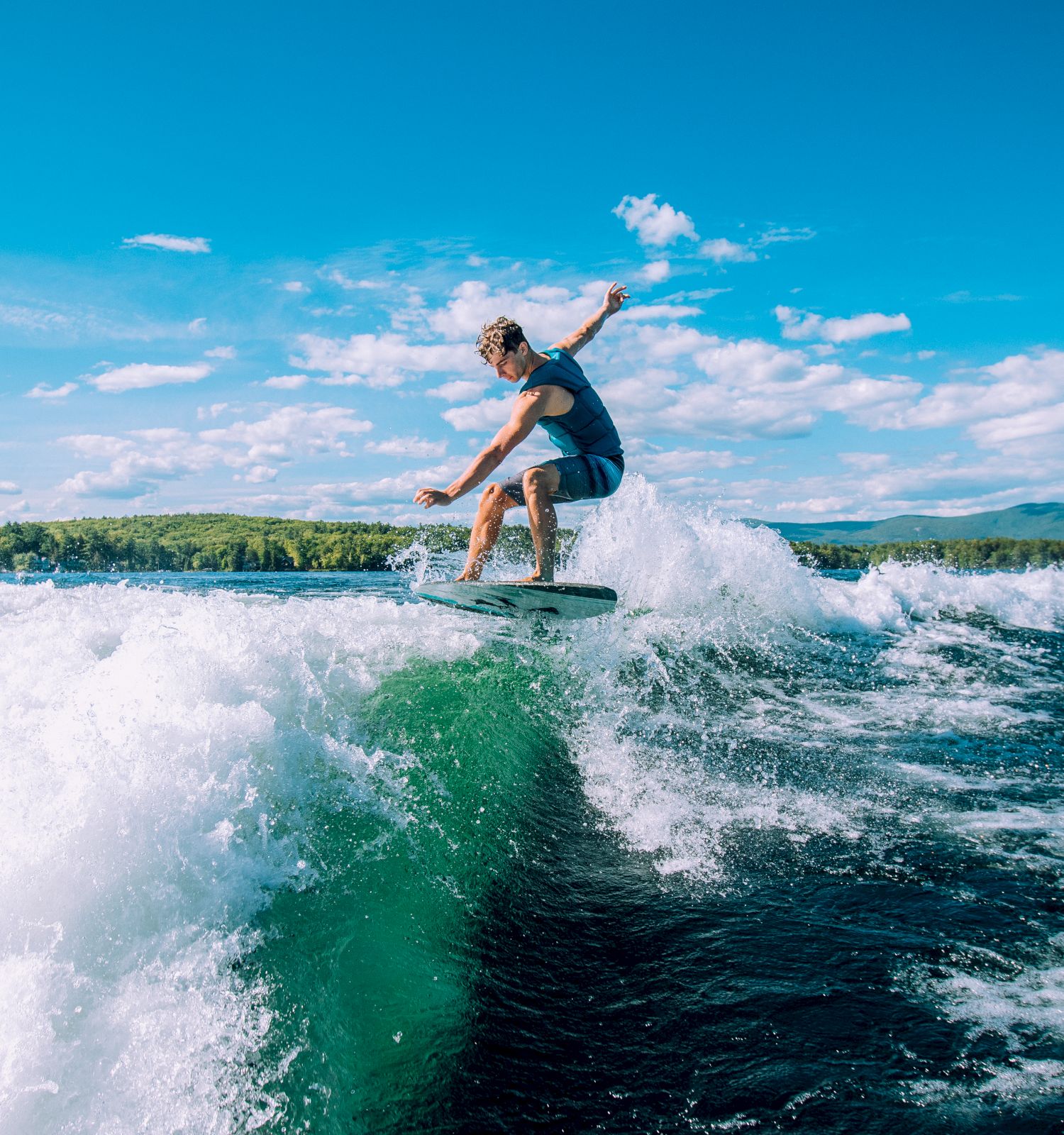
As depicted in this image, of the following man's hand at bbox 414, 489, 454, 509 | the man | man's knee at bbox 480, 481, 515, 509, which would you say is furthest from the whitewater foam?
man's knee at bbox 480, 481, 515, 509

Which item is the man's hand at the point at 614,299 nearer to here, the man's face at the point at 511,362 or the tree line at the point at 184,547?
the man's face at the point at 511,362

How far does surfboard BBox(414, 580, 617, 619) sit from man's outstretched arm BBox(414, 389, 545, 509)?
0.99m

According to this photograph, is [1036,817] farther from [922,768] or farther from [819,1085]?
[819,1085]

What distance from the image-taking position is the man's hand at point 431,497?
5.84 metres

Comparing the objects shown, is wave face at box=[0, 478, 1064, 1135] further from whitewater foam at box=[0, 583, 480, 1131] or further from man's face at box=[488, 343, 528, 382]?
man's face at box=[488, 343, 528, 382]

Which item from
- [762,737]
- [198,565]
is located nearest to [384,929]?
[762,737]

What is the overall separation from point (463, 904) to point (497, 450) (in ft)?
12.2

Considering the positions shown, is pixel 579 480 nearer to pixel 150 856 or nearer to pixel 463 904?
pixel 463 904

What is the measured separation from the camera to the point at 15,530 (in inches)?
1865

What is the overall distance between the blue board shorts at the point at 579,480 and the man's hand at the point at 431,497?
1099 millimetres

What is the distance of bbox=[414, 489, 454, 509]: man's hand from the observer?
5.84 m

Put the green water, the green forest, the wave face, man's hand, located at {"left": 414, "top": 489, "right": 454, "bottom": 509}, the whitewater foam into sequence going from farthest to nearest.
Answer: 1. the green forest
2. man's hand, located at {"left": 414, "top": 489, "right": 454, "bottom": 509}
3. the green water
4. the wave face
5. the whitewater foam

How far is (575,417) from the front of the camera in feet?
22.2

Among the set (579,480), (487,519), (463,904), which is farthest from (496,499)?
(463,904)
